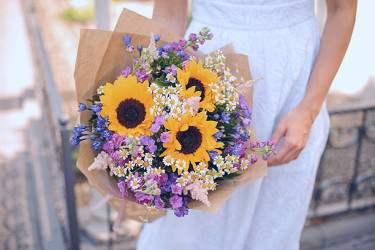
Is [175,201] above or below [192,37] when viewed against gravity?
below

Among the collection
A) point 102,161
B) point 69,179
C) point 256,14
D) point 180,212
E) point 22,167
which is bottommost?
point 22,167

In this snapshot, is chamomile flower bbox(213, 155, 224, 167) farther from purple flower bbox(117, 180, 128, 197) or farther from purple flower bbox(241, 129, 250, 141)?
purple flower bbox(117, 180, 128, 197)

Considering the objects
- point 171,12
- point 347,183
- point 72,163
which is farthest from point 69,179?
point 347,183

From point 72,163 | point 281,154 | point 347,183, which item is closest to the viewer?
point 281,154

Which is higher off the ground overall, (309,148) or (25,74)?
(25,74)

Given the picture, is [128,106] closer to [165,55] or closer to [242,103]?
[165,55]

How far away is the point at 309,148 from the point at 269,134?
18 centimetres

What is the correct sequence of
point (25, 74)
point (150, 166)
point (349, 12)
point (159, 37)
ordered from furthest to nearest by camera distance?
point (25, 74), point (349, 12), point (159, 37), point (150, 166)

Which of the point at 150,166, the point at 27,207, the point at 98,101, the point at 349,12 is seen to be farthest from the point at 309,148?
the point at 27,207

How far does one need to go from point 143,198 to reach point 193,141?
0.69 feet

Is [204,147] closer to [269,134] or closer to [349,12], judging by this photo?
[269,134]

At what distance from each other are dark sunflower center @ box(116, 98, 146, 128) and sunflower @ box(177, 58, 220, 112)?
135mm

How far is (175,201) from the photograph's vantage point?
1206 mm

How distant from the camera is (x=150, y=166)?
119 centimetres
